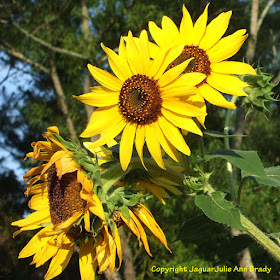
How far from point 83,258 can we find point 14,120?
9.84 feet

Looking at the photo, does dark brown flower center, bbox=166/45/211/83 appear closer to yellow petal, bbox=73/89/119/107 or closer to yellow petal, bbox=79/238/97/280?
yellow petal, bbox=73/89/119/107

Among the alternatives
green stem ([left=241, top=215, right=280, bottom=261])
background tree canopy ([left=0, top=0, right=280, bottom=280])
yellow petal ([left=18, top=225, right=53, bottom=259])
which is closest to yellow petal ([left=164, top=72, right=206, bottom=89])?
green stem ([left=241, top=215, right=280, bottom=261])

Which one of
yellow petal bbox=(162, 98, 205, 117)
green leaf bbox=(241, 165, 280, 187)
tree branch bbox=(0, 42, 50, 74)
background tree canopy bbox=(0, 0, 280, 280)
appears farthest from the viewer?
tree branch bbox=(0, 42, 50, 74)

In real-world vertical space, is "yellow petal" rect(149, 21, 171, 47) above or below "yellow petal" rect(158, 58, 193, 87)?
above

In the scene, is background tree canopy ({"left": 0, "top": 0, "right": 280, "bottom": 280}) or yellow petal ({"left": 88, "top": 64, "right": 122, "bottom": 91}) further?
background tree canopy ({"left": 0, "top": 0, "right": 280, "bottom": 280})

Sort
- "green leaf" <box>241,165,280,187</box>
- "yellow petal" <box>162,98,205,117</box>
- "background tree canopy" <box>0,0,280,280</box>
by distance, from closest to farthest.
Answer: "yellow petal" <box>162,98,205,117</box> → "green leaf" <box>241,165,280,187</box> → "background tree canopy" <box>0,0,280,280</box>

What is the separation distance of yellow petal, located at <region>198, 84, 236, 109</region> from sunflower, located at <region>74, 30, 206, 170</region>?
0.03 meters

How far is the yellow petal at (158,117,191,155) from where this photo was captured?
54cm

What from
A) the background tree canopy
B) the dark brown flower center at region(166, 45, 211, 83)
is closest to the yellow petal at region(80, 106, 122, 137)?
the dark brown flower center at region(166, 45, 211, 83)

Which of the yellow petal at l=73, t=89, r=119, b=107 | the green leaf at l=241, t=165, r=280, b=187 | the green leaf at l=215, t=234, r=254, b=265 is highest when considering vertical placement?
the yellow petal at l=73, t=89, r=119, b=107

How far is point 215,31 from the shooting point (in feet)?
2.08

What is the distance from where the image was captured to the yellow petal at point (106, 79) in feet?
1.94

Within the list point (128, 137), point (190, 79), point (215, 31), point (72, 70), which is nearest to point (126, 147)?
point (128, 137)

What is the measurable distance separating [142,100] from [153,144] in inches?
2.9
